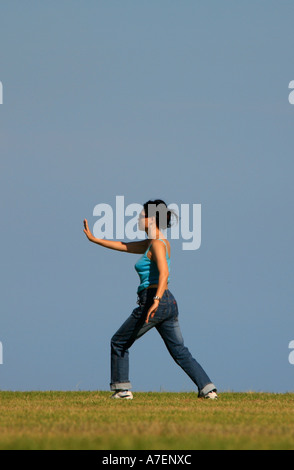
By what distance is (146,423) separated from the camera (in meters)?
7.78

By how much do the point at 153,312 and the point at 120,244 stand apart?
1445 mm

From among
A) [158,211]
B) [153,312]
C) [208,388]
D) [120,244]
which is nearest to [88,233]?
[120,244]

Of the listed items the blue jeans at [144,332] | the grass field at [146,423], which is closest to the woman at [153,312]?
the blue jeans at [144,332]

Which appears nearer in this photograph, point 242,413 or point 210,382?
point 242,413

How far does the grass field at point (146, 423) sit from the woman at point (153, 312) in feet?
1.47

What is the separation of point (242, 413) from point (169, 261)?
108 inches

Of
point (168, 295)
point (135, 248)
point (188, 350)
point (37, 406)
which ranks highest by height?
point (135, 248)

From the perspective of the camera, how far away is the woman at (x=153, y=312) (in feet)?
35.3

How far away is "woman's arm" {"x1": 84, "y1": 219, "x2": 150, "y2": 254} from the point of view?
1138 cm

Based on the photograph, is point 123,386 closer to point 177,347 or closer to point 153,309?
point 177,347
